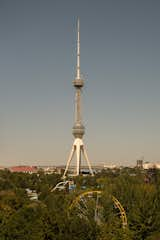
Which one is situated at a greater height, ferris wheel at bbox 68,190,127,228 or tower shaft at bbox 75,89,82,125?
tower shaft at bbox 75,89,82,125

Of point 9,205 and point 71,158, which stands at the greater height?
point 71,158

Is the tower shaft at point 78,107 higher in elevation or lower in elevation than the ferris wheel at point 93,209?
higher

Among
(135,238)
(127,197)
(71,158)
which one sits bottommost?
(135,238)

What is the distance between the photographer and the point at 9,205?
4084 centimetres

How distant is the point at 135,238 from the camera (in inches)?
1144

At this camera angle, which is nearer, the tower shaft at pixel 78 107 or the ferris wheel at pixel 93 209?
the ferris wheel at pixel 93 209

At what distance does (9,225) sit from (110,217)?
478 inches

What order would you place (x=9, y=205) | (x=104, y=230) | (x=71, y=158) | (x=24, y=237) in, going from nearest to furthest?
(x=24, y=237)
(x=104, y=230)
(x=9, y=205)
(x=71, y=158)

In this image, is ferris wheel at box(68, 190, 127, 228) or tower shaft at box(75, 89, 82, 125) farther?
tower shaft at box(75, 89, 82, 125)

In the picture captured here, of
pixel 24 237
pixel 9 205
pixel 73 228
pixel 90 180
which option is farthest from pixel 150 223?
pixel 90 180

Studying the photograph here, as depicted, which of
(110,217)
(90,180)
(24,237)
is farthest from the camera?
(90,180)

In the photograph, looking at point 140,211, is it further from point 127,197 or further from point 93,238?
point 127,197

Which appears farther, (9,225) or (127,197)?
(127,197)

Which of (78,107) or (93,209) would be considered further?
(78,107)
